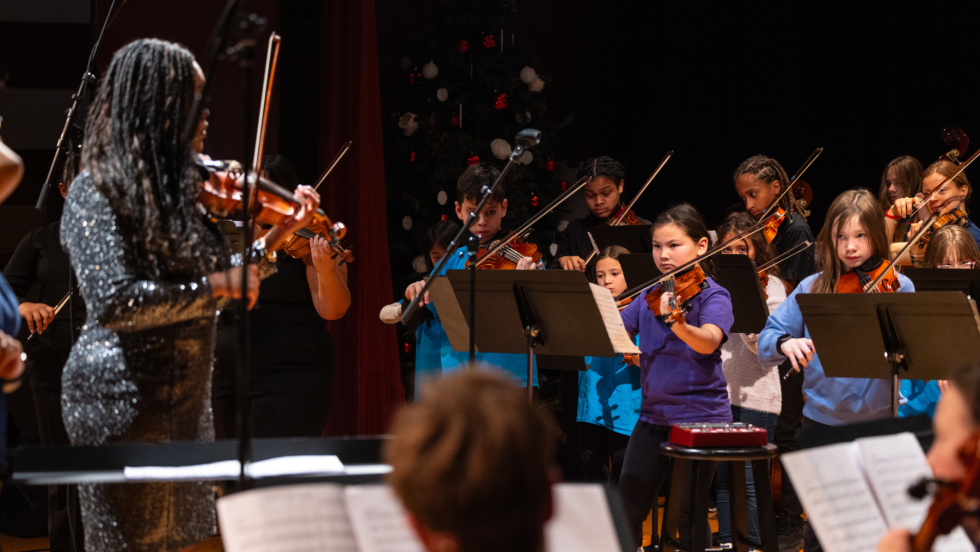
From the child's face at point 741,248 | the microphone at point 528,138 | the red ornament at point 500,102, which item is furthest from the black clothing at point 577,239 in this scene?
the microphone at point 528,138

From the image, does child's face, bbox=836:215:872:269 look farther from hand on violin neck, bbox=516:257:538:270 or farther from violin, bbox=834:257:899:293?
hand on violin neck, bbox=516:257:538:270

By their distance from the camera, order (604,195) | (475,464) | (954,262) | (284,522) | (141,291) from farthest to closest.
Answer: (604,195)
(954,262)
(141,291)
(284,522)
(475,464)

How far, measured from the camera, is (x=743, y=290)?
3.41 meters

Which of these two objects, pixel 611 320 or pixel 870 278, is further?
pixel 870 278

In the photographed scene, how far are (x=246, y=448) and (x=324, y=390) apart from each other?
1590 mm

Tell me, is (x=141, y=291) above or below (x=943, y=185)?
below

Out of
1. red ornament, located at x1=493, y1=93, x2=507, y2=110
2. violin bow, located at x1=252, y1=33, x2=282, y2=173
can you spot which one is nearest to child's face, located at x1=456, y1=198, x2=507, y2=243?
violin bow, located at x1=252, y1=33, x2=282, y2=173

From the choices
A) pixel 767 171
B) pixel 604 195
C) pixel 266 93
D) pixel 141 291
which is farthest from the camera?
pixel 767 171

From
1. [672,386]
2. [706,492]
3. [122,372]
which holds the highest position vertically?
[122,372]

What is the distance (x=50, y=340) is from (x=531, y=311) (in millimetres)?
1813

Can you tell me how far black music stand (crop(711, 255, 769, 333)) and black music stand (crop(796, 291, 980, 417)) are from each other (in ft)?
2.63

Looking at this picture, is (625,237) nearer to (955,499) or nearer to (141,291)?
(141,291)

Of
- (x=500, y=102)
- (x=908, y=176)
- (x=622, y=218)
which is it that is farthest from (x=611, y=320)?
(x=908, y=176)

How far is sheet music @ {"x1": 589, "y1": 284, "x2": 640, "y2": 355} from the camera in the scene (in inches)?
99.5
